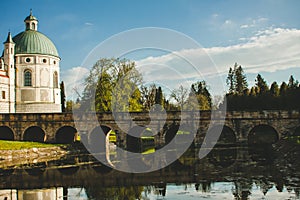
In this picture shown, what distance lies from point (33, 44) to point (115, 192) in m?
44.9

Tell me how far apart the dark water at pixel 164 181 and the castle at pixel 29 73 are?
2949cm

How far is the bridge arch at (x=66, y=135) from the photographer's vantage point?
1803 inches

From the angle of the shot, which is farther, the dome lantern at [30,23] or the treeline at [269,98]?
the dome lantern at [30,23]

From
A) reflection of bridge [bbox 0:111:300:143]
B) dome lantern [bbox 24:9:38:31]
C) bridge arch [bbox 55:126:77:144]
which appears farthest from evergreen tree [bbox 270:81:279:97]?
dome lantern [bbox 24:9:38:31]

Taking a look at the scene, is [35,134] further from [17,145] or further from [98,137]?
[17,145]

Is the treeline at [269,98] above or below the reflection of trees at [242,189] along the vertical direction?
above

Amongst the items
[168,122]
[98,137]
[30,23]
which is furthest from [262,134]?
[30,23]

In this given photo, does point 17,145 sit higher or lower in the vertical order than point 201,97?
lower

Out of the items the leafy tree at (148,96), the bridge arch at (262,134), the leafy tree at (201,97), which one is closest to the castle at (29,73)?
the leafy tree at (148,96)

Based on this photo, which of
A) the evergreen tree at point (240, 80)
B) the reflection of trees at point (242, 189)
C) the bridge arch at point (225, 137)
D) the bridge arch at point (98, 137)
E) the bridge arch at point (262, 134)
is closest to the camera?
the reflection of trees at point (242, 189)

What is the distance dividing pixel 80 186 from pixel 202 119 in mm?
23823

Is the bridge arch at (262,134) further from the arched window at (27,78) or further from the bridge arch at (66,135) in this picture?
the arched window at (27,78)

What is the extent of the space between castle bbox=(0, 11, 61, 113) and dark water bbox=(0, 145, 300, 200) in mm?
29495

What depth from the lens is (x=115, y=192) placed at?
17984 millimetres
